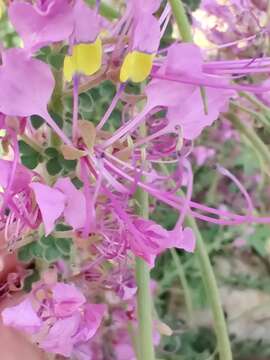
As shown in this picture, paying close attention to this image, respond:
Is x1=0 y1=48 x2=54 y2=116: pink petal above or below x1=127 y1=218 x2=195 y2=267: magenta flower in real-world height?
above

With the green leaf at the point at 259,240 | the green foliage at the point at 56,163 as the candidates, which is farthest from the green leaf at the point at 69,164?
the green leaf at the point at 259,240

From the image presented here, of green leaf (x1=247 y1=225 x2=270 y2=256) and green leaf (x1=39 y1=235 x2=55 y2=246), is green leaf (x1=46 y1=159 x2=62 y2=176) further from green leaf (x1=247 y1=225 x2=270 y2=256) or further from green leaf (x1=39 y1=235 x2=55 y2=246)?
green leaf (x1=247 y1=225 x2=270 y2=256)

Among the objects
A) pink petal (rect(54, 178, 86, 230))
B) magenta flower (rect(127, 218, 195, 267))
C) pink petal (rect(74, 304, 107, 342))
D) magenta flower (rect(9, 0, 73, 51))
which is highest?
magenta flower (rect(9, 0, 73, 51))

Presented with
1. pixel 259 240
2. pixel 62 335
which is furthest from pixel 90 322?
pixel 259 240

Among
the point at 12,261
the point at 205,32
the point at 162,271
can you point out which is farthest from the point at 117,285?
the point at 162,271

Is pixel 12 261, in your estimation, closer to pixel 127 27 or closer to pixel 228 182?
pixel 127 27

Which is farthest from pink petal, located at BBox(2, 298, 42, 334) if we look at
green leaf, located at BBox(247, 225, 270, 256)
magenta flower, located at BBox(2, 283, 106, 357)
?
green leaf, located at BBox(247, 225, 270, 256)
